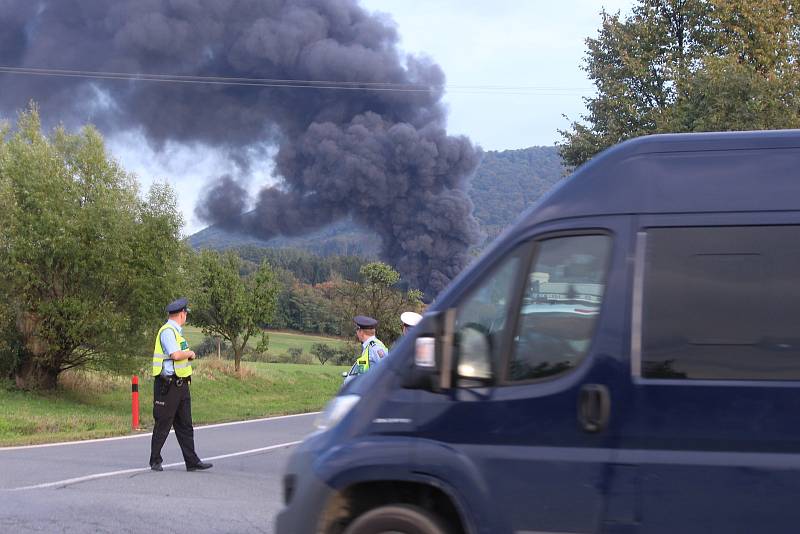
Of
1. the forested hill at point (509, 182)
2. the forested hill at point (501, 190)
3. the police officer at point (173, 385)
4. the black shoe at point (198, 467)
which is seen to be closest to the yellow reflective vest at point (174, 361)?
the police officer at point (173, 385)

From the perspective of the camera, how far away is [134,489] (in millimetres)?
8781

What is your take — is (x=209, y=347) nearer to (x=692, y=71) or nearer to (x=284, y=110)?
(x=284, y=110)

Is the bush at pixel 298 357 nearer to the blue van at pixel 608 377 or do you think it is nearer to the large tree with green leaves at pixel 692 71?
the large tree with green leaves at pixel 692 71

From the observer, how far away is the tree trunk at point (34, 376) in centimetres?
2341

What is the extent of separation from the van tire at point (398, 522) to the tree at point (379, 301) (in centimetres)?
3732

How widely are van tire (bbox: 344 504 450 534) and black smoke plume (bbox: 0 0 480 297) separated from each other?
53.9 meters

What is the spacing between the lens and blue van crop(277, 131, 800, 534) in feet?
13.8

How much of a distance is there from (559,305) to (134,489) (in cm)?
550

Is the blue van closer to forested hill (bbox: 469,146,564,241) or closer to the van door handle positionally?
the van door handle

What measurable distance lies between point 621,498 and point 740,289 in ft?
3.29

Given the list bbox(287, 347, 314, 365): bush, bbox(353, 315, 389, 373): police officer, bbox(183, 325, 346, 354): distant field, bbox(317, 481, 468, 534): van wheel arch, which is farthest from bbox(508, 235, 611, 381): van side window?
bbox(183, 325, 346, 354): distant field

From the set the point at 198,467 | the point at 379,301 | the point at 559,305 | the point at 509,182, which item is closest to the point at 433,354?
the point at 559,305

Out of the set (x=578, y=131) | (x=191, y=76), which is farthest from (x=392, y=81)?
(x=578, y=131)

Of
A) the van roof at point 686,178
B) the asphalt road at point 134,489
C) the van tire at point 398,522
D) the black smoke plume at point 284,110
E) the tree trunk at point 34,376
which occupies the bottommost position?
the asphalt road at point 134,489
